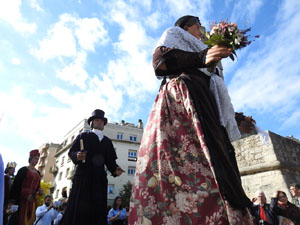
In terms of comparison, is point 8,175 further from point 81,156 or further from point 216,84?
point 216,84

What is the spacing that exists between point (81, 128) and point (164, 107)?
132ft

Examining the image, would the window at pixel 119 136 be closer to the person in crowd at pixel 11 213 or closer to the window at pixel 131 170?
the window at pixel 131 170

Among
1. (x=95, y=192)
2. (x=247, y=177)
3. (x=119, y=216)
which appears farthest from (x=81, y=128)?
(x=95, y=192)

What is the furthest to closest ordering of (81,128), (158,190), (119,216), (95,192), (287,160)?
(81,128) < (119,216) < (287,160) < (95,192) < (158,190)

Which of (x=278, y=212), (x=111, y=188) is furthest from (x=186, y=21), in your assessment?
(x=111, y=188)

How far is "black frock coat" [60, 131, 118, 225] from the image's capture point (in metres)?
2.83

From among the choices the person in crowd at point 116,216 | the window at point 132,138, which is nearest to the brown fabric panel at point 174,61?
the person in crowd at point 116,216

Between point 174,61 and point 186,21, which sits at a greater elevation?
point 186,21

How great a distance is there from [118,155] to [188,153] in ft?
117

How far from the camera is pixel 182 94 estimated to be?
166 centimetres

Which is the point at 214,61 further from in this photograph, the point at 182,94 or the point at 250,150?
the point at 250,150

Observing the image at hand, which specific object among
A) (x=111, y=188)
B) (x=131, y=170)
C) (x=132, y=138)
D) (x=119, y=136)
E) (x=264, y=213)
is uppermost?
(x=119, y=136)

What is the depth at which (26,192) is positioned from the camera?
177 inches

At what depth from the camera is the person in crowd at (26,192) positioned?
424cm
